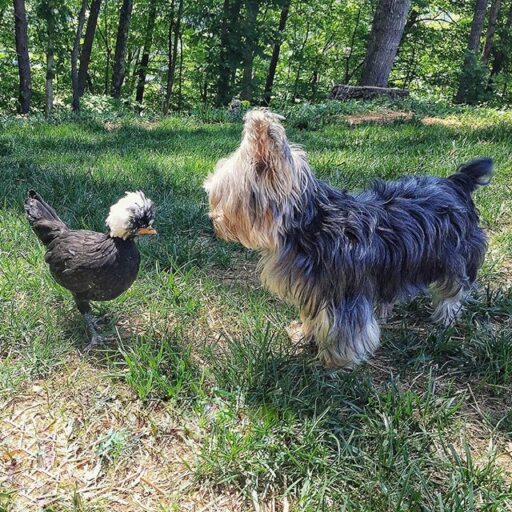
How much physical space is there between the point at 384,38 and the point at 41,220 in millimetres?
11032

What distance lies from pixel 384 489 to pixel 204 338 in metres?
1.56

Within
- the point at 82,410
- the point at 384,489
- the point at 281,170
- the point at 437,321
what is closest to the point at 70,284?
the point at 82,410

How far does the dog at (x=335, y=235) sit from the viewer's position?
256 centimetres

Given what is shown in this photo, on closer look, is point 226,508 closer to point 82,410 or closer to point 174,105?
point 82,410

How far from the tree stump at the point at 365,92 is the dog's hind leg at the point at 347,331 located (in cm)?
1004

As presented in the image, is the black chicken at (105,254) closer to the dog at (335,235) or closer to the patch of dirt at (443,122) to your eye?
the dog at (335,235)

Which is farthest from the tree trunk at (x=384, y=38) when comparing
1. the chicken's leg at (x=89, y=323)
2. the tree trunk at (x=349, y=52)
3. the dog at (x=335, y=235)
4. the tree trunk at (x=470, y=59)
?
the tree trunk at (x=349, y=52)

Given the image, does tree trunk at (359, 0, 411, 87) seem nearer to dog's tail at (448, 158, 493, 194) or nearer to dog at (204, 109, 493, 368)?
dog's tail at (448, 158, 493, 194)

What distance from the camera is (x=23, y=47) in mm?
13891

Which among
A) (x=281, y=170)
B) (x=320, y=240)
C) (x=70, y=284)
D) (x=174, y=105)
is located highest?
(x=281, y=170)

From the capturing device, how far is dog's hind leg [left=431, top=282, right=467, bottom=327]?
3.36 m

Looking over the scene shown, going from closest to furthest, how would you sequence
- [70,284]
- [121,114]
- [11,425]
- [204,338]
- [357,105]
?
1. [11,425]
2. [70,284]
3. [204,338]
4. [357,105]
5. [121,114]

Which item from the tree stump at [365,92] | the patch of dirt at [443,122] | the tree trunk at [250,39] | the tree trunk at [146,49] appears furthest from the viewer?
the tree trunk at [146,49]

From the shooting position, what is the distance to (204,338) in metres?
3.36
